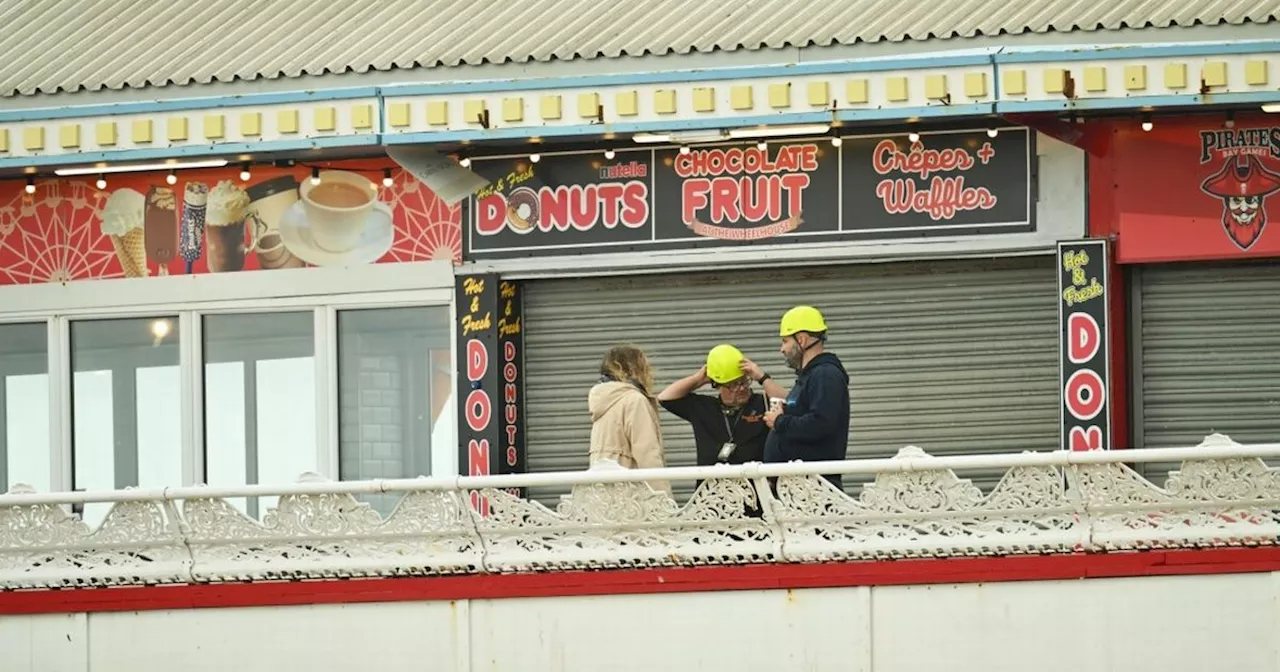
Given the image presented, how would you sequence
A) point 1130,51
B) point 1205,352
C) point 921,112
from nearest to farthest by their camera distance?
point 1130,51 < point 921,112 < point 1205,352

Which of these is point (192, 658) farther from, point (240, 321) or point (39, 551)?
point (240, 321)

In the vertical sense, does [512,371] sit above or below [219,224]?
below

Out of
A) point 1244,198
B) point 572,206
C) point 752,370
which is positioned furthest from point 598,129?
point 1244,198

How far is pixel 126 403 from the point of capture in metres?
17.4

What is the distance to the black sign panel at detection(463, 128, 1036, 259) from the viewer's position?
15.6 m

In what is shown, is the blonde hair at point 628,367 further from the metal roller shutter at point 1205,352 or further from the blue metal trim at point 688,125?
the metal roller shutter at point 1205,352

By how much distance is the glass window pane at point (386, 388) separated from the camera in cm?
1689

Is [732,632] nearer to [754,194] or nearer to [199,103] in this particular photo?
[754,194]

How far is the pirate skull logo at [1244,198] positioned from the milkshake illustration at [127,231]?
24.7 feet

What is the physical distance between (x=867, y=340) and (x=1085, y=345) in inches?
60.8

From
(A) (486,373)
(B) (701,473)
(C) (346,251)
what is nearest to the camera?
(B) (701,473)

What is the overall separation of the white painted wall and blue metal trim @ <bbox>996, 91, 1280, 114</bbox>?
370 centimetres

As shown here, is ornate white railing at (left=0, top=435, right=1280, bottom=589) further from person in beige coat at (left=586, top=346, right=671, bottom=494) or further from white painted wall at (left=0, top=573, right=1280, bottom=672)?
person in beige coat at (left=586, top=346, right=671, bottom=494)

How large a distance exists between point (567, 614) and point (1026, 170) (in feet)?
16.0
